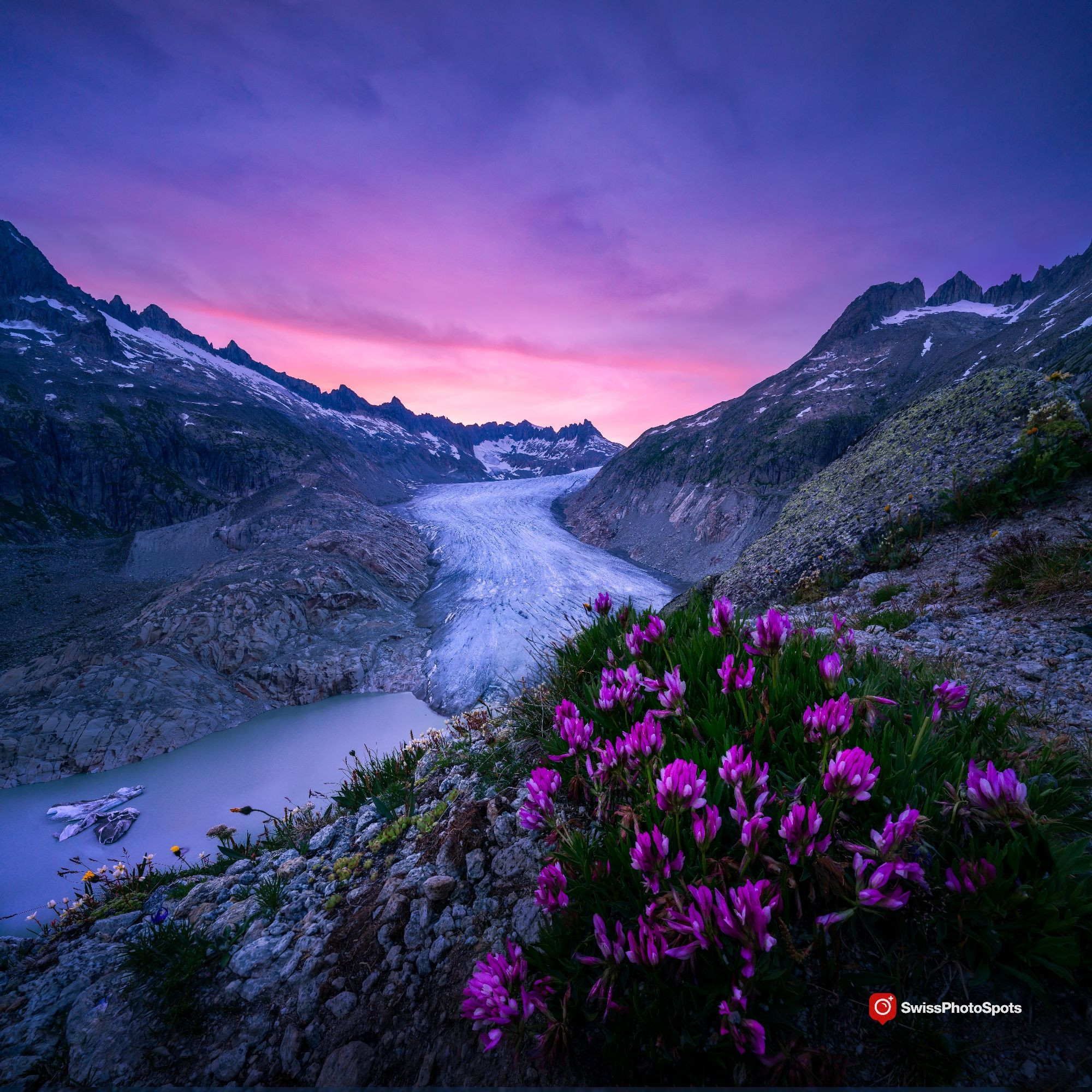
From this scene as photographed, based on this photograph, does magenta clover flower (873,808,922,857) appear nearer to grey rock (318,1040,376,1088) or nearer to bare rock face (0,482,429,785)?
grey rock (318,1040,376,1088)

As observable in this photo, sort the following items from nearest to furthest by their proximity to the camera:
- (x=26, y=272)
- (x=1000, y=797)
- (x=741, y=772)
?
(x=1000, y=797) → (x=741, y=772) → (x=26, y=272)

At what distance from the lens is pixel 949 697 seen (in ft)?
8.15

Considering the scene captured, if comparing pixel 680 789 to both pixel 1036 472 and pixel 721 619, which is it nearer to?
pixel 721 619

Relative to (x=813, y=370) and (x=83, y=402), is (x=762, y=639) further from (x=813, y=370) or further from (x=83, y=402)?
(x=83, y=402)

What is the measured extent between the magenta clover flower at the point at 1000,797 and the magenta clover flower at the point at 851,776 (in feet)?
1.22

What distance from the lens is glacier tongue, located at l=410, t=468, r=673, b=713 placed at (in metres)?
16.2

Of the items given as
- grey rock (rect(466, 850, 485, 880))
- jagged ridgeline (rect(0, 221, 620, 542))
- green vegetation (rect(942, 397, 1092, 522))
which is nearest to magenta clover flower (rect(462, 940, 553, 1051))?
grey rock (rect(466, 850, 485, 880))

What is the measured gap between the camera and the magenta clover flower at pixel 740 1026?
1.34m

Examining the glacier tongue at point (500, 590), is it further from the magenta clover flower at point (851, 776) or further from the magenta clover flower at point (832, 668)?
the magenta clover flower at point (851, 776)

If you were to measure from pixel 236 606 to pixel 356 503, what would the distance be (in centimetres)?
2102

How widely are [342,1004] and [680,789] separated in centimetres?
234

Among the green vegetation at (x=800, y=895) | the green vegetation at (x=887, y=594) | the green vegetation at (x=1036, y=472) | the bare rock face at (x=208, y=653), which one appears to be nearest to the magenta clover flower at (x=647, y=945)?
the green vegetation at (x=800, y=895)

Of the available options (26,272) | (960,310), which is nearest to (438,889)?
(960,310)

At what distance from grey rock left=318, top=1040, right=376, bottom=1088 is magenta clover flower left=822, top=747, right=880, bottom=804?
8.24 feet
